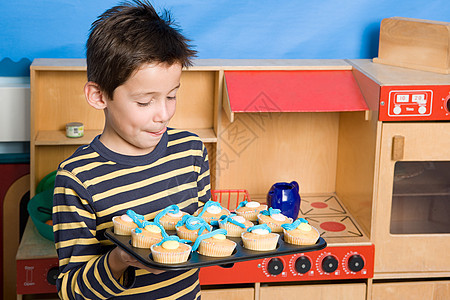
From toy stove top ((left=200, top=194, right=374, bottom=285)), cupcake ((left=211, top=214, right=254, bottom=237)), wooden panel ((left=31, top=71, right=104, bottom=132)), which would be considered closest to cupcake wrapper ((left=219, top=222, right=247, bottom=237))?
cupcake ((left=211, top=214, right=254, bottom=237))

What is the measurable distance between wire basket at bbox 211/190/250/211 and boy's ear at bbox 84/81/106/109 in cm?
111

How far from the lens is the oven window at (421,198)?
215 centimetres

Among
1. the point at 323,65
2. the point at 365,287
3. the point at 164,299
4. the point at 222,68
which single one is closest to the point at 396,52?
the point at 323,65

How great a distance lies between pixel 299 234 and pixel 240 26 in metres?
1.33

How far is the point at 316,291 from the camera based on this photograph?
2.16 m

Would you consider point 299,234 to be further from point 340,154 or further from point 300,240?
point 340,154

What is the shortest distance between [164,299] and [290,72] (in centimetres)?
120

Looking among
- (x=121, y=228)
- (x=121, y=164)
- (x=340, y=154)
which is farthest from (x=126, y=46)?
(x=340, y=154)

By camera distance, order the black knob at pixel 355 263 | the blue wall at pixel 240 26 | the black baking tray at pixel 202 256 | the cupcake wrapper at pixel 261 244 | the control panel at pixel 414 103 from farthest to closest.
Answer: the blue wall at pixel 240 26, the black knob at pixel 355 263, the control panel at pixel 414 103, the cupcake wrapper at pixel 261 244, the black baking tray at pixel 202 256

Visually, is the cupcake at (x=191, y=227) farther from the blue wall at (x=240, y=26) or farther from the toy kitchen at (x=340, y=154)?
the blue wall at (x=240, y=26)

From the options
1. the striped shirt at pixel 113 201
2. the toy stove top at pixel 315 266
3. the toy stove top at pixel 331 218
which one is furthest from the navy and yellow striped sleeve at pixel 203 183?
the toy stove top at pixel 331 218

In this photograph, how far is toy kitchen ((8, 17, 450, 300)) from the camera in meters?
2.06

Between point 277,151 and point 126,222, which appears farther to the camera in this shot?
point 277,151

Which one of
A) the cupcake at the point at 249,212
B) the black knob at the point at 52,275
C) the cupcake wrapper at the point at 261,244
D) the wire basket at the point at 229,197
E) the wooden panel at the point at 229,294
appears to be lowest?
the wooden panel at the point at 229,294
